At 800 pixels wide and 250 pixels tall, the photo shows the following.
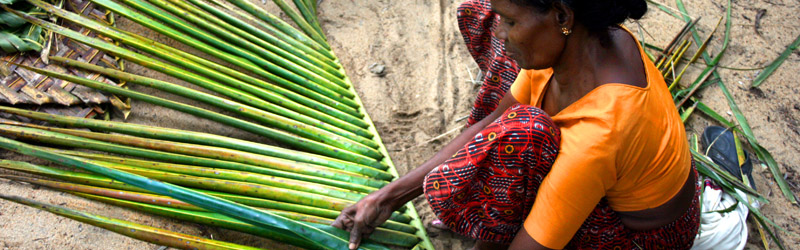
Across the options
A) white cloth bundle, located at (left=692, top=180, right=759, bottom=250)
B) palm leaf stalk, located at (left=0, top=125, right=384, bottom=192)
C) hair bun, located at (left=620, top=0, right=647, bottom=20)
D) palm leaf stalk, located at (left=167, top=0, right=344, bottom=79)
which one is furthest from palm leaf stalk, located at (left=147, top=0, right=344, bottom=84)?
white cloth bundle, located at (left=692, top=180, right=759, bottom=250)

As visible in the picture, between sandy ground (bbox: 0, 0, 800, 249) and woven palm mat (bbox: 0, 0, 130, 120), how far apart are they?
0.40 feet

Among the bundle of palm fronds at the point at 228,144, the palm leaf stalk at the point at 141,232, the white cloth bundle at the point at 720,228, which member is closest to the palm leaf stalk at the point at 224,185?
the bundle of palm fronds at the point at 228,144

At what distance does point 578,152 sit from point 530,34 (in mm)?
290

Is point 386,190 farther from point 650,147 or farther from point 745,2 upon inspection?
point 745,2

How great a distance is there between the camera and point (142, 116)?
6.75ft

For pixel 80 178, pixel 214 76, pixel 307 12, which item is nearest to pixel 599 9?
pixel 214 76

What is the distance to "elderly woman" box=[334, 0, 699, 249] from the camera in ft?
4.06

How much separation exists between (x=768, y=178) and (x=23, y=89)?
9.41 ft

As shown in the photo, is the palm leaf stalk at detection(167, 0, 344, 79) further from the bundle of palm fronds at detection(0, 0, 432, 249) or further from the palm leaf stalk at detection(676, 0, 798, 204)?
the palm leaf stalk at detection(676, 0, 798, 204)

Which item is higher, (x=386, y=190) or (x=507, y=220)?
(x=507, y=220)

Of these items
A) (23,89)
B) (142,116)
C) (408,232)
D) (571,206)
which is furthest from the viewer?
(142,116)

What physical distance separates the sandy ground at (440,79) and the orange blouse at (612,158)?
0.71 meters

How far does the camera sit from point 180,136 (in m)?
1.62

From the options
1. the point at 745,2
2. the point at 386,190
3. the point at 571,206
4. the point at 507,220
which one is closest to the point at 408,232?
the point at 386,190
